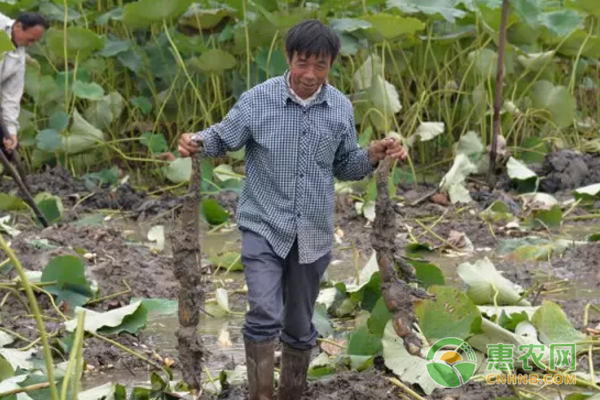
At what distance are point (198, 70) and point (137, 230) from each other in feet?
5.12

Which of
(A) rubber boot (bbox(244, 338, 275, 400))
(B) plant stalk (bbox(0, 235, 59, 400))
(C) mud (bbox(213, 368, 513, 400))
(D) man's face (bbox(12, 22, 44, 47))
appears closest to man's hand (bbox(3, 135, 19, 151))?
(D) man's face (bbox(12, 22, 44, 47))

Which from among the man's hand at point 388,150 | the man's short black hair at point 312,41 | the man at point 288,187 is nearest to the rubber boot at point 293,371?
the man at point 288,187

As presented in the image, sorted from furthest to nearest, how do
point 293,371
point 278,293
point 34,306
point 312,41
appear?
1. point 293,371
2. point 278,293
3. point 312,41
4. point 34,306

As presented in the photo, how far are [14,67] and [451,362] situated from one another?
4.08m

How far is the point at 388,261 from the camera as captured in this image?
3.17 metres

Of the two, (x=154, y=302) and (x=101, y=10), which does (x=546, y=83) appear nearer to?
(x=101, y=10)

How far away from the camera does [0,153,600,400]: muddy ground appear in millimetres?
3459

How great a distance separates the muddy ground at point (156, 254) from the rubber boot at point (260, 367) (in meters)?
0.21

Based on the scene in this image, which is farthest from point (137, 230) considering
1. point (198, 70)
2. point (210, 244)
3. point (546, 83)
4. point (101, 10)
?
point (546, 83)

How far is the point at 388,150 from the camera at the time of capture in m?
3.17

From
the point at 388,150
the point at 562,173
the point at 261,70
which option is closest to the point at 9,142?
the point at 261,70

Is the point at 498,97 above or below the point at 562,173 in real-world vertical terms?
above

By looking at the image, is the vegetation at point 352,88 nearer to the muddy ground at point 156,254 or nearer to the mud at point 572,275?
the muddy ground at point 156,254

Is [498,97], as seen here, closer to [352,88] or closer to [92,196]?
[352,88]
